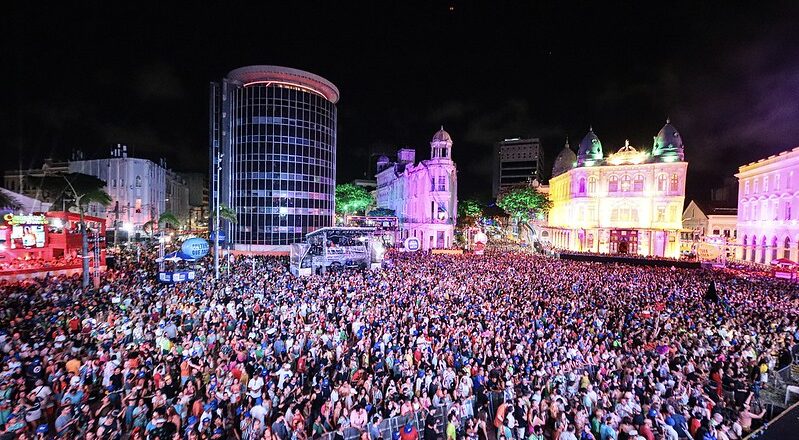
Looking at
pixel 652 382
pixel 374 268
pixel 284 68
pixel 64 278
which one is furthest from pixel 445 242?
pixel 652 382

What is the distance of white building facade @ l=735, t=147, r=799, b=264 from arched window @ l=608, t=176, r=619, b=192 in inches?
521

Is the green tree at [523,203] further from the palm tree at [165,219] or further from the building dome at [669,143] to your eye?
the palm tree at [165,219]

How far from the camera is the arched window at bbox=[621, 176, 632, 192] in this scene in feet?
166

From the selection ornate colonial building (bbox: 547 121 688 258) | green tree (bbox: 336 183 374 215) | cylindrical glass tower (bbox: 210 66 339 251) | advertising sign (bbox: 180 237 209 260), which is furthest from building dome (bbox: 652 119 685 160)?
advertising sign (bbox: 180 237 209 260)

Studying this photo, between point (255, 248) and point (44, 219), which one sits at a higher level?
point (44, 219)

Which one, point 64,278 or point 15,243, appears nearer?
point 64,278

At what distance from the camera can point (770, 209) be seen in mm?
40094

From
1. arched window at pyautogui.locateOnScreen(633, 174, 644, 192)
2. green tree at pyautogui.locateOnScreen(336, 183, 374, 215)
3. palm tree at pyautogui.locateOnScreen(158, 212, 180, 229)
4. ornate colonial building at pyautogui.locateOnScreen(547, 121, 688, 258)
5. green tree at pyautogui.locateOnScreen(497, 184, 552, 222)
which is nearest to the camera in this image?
palm tree at pyautogui.locateOnScreen(158, 212, 180, 229)

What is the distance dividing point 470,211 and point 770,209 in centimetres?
3608

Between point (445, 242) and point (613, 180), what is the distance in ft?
79.9

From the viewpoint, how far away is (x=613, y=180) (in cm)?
5159

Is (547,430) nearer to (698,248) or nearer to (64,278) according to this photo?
(64,278)

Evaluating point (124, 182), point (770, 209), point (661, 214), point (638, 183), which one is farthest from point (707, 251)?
point (124, 182)

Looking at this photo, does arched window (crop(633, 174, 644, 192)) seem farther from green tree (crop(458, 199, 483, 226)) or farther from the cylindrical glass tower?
the cylindrical glass tower
